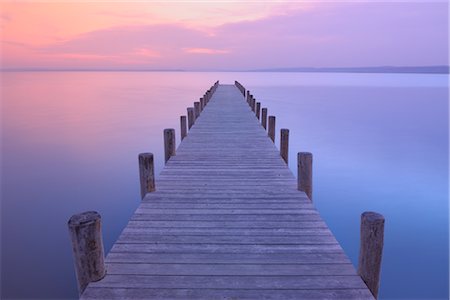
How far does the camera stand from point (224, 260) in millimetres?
3645

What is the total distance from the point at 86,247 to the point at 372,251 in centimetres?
280

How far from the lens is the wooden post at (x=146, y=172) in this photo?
5.50 metres

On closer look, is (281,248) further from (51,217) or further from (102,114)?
(102,114)

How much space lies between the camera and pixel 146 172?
18.2 ft

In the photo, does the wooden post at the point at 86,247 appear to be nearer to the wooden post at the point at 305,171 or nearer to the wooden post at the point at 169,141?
the wooden post at the point at 305,171

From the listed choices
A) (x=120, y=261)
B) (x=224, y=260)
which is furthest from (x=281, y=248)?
(x=120, y=261)

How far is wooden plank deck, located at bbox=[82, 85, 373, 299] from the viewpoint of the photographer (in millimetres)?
3182

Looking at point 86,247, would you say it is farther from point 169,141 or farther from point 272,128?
point 272,128

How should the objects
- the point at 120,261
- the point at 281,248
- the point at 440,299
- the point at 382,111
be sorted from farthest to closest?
the point at 382,111, the point at 440,299, the point at 281,248, the point at 120,261

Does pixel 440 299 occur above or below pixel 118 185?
below

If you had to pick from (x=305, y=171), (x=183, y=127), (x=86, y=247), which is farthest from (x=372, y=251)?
(x=183, y=127)

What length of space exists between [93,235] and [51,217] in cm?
849

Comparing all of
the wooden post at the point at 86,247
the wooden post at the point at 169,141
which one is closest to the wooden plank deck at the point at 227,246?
the wooden post at the point at 86,247

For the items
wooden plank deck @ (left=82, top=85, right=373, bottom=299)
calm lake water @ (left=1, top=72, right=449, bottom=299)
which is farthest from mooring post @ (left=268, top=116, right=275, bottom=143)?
wooden plank deck @ (left=82, top=85, right=373, bottom=299)
